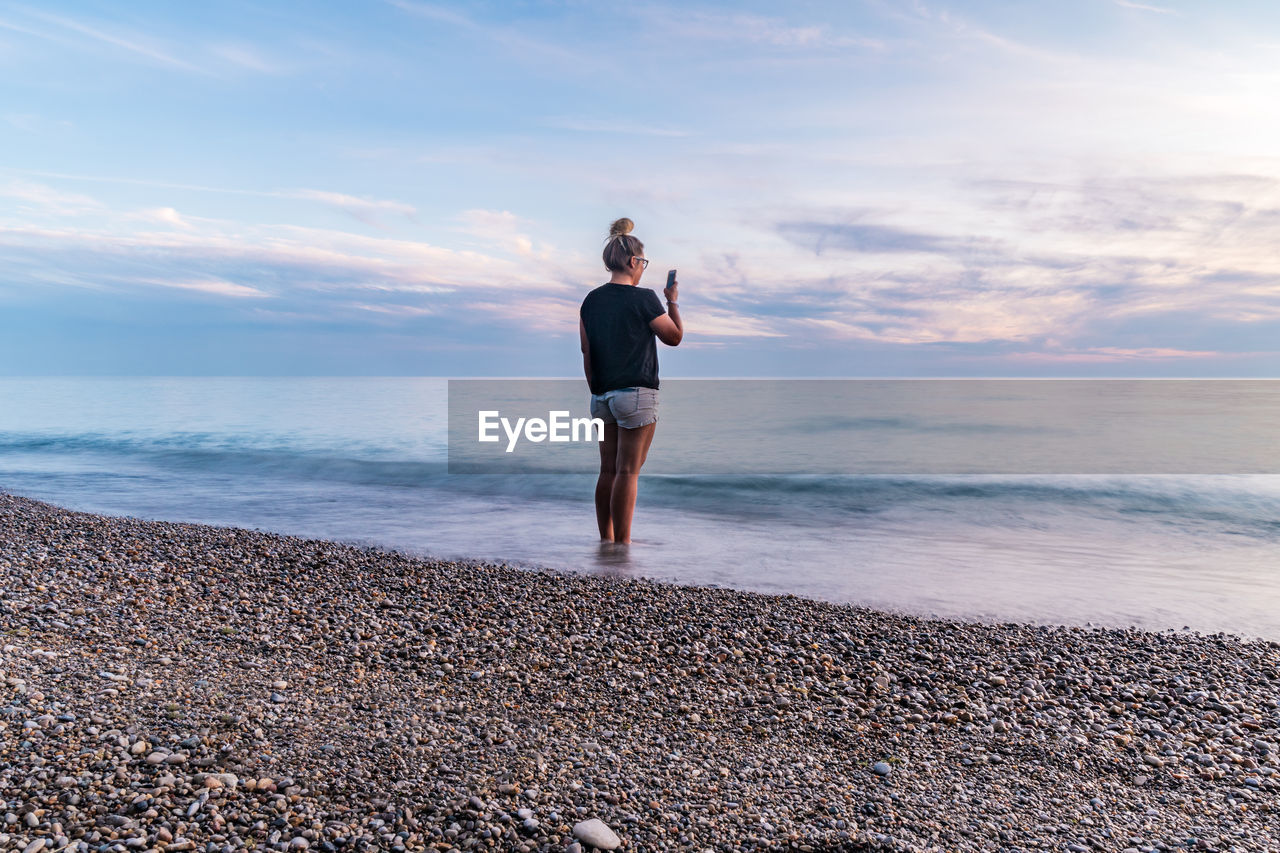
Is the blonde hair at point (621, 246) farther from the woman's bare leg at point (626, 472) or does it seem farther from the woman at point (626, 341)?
the woman's bare leg at point (626, 472)

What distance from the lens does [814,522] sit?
10328 millimetres

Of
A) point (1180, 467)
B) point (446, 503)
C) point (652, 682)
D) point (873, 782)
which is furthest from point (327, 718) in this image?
point (1180, 467)

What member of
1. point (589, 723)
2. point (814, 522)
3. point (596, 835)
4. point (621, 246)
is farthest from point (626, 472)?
point (596, 835)

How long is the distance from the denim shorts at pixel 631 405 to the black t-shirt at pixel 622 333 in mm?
63

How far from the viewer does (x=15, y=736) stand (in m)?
2.77

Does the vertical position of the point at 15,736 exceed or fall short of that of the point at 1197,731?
it exceeds it

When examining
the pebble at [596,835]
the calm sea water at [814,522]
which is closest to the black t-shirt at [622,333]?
the calm sea water at [814,522]

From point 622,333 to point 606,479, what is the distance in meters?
1.44

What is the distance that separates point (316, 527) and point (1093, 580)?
7.85 metres

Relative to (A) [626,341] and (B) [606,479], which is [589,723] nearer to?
(A) [626,341]

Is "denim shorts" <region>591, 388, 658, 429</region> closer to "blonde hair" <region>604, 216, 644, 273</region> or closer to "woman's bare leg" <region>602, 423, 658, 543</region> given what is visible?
"woman's bare leg" <region>602, 423, 658, 543</region>

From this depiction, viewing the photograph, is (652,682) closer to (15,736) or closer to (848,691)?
(848,691)

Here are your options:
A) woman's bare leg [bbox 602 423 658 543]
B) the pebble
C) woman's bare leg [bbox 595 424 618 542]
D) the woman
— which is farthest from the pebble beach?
woman's bare leg [bbox 595 424 618 542]

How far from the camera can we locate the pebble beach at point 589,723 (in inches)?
97.7
